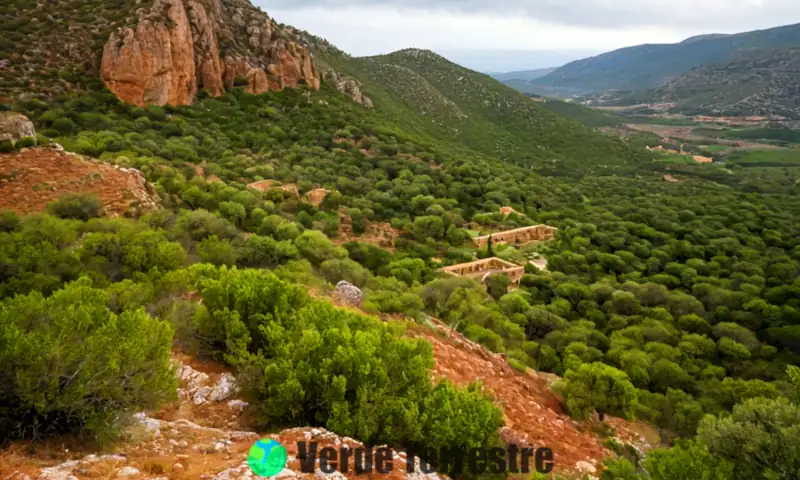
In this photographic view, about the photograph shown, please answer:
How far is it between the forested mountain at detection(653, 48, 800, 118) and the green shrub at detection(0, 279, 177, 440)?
172929 mm

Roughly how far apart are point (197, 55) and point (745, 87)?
174 metres

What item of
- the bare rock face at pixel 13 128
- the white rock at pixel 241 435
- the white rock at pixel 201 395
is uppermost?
the bare rock face at pixel 13 128

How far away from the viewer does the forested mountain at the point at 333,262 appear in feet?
20.7

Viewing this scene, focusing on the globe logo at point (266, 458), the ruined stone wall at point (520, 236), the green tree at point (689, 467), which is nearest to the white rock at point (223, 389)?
the globe logo at point (266, 458)

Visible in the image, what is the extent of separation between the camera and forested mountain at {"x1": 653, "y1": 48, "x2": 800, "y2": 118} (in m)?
145

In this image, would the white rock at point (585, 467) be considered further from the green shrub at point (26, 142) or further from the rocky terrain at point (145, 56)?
the rocky terrain at point (145, 56)

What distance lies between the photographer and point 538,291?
3014 cm

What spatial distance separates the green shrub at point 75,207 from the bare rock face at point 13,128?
203 inches

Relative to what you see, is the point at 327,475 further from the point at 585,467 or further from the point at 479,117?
the point at 479,117

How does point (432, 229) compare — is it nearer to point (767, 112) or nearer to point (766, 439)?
point (766, 439)

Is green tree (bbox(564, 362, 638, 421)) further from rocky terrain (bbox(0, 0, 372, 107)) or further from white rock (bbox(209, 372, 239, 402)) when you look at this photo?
rocky terrain (bbox(0, 0, 372, 107))

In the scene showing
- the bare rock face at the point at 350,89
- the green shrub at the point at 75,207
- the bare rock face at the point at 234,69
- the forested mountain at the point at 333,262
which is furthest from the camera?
the bare rock face at the point at 350,89

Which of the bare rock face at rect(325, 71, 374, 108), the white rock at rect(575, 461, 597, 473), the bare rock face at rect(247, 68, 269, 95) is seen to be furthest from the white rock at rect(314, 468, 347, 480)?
the bare rock face at rect(325, 71, 374, 108)

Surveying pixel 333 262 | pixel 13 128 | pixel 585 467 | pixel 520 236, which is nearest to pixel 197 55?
pixel 13 128
